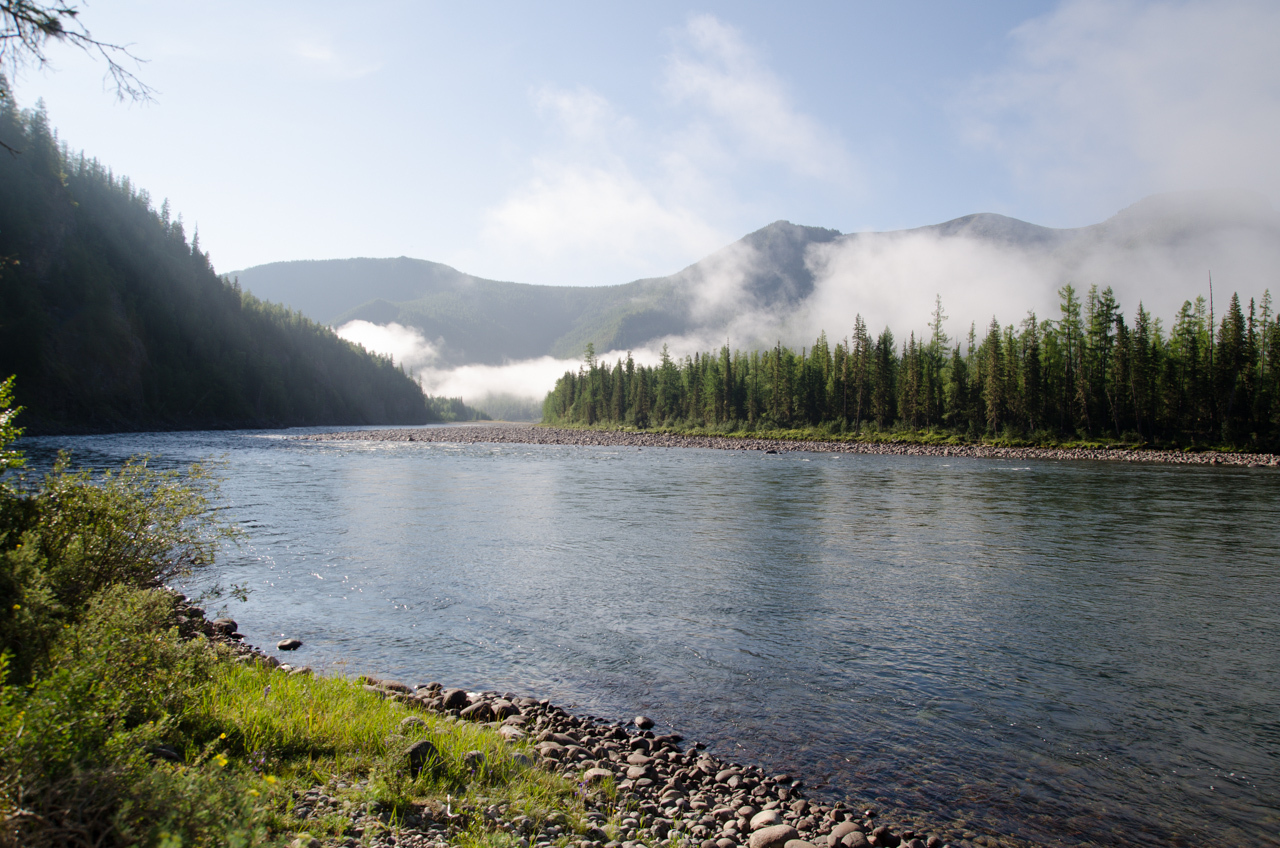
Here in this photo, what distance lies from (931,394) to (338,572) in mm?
90625

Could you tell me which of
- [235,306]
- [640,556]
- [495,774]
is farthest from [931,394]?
[235,306]

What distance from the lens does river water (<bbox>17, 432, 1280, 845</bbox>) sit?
7910 mm

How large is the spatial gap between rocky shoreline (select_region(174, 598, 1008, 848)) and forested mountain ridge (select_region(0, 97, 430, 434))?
339 feet

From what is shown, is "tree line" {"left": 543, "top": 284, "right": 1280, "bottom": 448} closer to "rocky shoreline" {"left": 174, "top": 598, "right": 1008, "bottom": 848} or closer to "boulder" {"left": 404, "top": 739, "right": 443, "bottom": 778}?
"rocky shoreline" {"left": 174, "top": 598, "right": 1008, "bottom": 848}

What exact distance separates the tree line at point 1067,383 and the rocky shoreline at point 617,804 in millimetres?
82648

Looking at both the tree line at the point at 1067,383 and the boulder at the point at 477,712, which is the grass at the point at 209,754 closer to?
the boulder at the point at 477,712

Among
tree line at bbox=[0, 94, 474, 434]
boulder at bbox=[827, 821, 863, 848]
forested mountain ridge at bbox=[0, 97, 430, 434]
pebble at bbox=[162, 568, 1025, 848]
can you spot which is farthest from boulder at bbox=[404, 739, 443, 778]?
forested mountain ridge at bbox=[0, 97, 430, 434]

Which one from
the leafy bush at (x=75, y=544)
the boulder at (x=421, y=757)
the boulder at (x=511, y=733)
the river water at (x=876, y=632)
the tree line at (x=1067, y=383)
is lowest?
the river water at (x=876, y=632)

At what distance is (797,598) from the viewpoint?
15.1 m

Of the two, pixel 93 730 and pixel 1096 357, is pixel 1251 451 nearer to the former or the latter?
pixel 1096 357

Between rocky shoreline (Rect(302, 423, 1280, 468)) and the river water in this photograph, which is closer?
the river water

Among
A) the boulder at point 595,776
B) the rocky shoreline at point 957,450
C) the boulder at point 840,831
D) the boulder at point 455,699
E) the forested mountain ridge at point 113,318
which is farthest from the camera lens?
the forested mountain ridge at point 113,318

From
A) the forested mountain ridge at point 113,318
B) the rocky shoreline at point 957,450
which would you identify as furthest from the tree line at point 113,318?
the rocky shoreline at point 957,450

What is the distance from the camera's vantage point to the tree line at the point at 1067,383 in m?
71.4
